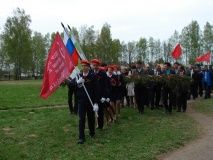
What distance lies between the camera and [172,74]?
549 inches

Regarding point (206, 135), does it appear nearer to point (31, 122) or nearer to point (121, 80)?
point (121, 80)

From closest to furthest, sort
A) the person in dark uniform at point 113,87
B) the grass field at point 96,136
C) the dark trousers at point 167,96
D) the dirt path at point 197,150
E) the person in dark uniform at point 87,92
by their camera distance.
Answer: the dirt path at point 197,150
the grass field at point 96,136
the person in dark uniform at point 87,92
the person in dark uniform at point 113,87
the dark trousers at point 167,96

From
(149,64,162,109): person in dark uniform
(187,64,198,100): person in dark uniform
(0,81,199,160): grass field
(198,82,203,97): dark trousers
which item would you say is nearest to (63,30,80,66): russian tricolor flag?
(0,81,199,160): grass field

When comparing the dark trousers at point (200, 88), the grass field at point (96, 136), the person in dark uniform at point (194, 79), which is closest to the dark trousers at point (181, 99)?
the grass field at point (96, 136)

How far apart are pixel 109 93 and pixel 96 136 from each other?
2.22m

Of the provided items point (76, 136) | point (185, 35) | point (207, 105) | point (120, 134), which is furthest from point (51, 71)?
point (185, 35)

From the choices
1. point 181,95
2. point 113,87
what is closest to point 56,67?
point 113,87

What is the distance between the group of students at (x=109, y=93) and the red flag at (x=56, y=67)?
466mm

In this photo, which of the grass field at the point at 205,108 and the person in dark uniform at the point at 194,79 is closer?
the grass field at the point at 205,108

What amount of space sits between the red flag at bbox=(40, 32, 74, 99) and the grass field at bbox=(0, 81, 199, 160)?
5.10ft

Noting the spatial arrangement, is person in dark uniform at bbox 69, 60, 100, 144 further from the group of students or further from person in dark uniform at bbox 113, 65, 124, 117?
person in dark uniform at bbox 113, 65, 124, 117

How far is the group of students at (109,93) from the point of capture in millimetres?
8914

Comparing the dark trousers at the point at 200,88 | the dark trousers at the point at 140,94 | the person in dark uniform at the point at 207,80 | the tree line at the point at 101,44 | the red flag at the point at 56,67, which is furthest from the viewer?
the tree line at the point at 101,44

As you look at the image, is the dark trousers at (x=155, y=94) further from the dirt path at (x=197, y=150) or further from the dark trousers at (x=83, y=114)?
Answer: the dark trousers at (x=83, y=114)
